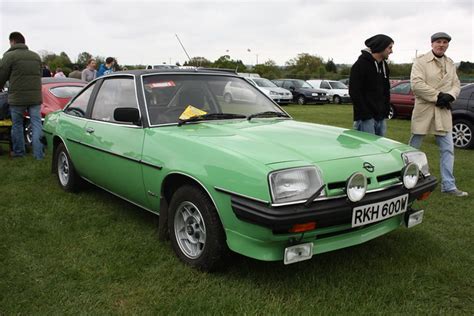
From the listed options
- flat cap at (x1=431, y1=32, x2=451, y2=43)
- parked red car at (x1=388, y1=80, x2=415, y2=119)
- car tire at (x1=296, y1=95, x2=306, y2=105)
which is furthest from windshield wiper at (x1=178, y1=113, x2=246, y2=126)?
car tire at (x1=296, y1=95, x2=306, y2=105)

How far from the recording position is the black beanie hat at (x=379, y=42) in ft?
15.8

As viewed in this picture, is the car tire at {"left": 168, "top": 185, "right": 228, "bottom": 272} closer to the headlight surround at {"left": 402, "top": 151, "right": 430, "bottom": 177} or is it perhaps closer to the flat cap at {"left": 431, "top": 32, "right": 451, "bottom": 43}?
the headlight surround at {"left": 402, "top": 151, "right": 430, "bottom": 177}

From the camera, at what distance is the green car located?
8.70ft

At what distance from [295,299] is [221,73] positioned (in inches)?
99.7

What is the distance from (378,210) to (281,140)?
834 mm

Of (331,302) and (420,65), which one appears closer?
(331,302)

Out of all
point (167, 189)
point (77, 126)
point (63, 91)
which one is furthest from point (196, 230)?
point (63, 91)

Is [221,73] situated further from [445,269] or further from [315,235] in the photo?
[445,269]

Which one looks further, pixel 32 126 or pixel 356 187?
pixel 32 126

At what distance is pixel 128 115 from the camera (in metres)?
3.64

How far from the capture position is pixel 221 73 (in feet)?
14.8

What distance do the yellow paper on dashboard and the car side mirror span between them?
37 cm

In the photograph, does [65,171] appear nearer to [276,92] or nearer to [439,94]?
[439,94]

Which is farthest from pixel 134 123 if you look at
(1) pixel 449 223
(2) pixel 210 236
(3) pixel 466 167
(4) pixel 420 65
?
(3) pixel 466 167
